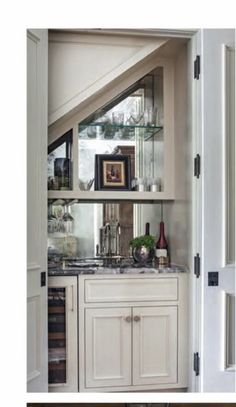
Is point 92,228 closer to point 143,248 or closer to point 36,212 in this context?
point 143,248

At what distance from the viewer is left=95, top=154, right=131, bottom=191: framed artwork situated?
194cm

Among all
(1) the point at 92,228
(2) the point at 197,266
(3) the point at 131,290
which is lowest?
(3) the point at 131,290

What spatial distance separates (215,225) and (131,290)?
50 centimetres

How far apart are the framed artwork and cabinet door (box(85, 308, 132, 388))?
0.59 m

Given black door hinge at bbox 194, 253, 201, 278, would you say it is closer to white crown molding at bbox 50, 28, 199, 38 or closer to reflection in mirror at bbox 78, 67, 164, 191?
reflection in mirror at bbox 78, 67, 164, 191

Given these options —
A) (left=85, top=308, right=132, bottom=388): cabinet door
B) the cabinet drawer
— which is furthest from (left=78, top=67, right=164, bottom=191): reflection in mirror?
(left=85, top=308, right=132, bottom=388): cabinet door

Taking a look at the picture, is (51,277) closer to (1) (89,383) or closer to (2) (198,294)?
(1) (89,383)

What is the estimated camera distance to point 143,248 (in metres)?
1.94

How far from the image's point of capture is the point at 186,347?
1754mm

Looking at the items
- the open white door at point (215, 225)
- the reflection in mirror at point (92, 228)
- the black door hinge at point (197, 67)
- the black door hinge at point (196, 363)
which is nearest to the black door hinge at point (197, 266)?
the open white door at point (215, 225)

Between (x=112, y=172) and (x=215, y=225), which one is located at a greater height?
(x=112, y=172)

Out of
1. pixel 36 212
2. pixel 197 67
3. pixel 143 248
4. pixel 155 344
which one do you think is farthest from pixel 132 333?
pixel 197 67

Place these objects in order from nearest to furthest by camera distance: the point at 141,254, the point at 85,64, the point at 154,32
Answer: the point at 154,32, the point at 85,64, the point at 141,254

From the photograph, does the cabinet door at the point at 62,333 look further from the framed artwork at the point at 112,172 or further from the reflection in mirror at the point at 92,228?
the framed artwork at the point at 112,172
